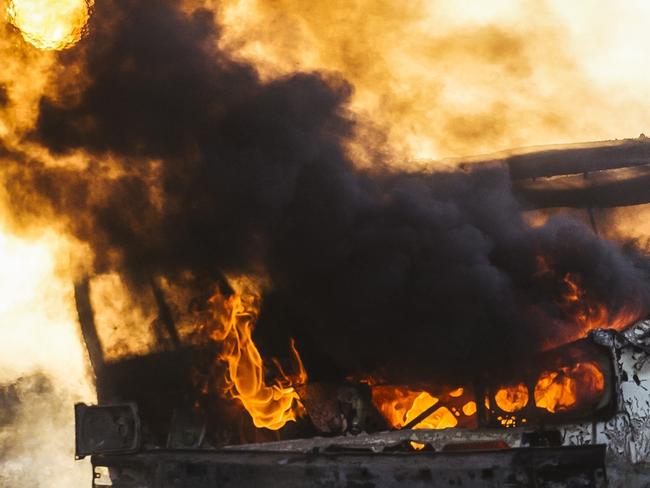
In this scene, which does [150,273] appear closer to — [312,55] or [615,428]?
[312,55]

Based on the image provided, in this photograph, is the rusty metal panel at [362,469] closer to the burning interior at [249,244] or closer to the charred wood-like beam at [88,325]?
the burning interior at [249,244]

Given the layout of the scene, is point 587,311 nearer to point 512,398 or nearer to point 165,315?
point 512,398

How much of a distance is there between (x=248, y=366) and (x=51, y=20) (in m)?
5.66

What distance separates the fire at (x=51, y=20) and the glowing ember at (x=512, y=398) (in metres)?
7.65

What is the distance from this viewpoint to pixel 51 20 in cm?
1098

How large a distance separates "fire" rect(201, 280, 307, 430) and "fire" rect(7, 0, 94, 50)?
14.0 feet

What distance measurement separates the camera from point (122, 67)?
11.2m

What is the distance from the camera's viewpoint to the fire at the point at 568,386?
8531 millimetres

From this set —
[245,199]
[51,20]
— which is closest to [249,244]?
[245,199]

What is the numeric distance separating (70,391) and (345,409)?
394 inches

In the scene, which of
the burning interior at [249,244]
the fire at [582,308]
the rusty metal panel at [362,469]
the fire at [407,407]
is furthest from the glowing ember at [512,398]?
the fire at [582,308]

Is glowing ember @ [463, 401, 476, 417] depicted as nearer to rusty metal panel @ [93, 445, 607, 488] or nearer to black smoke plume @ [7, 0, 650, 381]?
rusty metal panel @ [93, 445, 607, 488]

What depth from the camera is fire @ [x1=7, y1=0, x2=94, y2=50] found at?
10.9 m

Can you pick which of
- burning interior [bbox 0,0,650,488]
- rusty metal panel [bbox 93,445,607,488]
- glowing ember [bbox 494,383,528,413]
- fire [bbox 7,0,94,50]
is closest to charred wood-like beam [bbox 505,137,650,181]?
burning interior [bbox 0,0,650,488]
